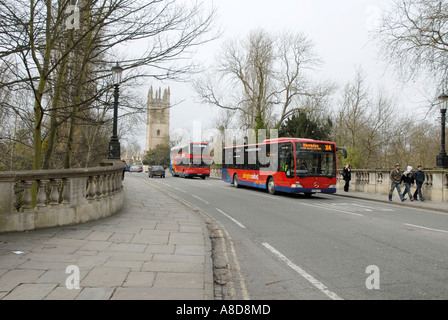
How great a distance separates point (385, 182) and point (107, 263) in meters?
18.3

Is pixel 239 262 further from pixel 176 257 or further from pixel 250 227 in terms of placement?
pixel 250 227

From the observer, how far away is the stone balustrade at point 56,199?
19.7ft

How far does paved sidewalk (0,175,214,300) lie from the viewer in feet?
11.8

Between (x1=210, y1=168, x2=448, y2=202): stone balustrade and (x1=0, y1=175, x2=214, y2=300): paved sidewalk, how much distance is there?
43.6 ft

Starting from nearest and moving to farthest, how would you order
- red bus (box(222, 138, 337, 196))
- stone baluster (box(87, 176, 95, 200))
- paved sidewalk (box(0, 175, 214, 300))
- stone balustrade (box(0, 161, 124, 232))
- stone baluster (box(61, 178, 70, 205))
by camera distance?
paved sidewalk (box(0, 175, 214, 300))
stone balustrade (box(0, 161, 124, 232))
stone baluster (box(61, 178, 70, 205))
stone baluster (box(87, 176, 95, 200))
red bus (box(222, 138, 337, 196))

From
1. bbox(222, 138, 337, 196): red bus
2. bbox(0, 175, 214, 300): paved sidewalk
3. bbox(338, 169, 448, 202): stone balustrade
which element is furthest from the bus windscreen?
bbox(0, 175, 214, 300): paved sidewalk

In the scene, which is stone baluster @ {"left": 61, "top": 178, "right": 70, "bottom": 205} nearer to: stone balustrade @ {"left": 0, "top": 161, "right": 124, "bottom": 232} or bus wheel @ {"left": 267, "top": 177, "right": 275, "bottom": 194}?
stone balustrade @ {"left": 0, "top": 161, "right": 124, "bottom": 232}

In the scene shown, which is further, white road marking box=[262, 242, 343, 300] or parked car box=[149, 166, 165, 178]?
parked car box=[149, 166, 165, 178]

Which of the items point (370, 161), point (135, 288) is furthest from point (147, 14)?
point (370, 161)

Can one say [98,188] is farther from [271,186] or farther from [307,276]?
[271,186]

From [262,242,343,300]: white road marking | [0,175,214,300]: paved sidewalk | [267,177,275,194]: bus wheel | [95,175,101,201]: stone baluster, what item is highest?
[95,175,101,201]: stone baluster

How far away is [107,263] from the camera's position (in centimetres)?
462

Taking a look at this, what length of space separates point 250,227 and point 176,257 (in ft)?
11.8

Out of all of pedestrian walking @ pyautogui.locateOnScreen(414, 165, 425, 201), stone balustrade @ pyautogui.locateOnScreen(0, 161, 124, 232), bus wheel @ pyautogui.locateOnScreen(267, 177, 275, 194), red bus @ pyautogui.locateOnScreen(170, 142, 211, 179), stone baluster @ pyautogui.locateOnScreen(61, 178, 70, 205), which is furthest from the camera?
red bus @ pyautogui.locateOnScreen(170, 142, 211, 179)
